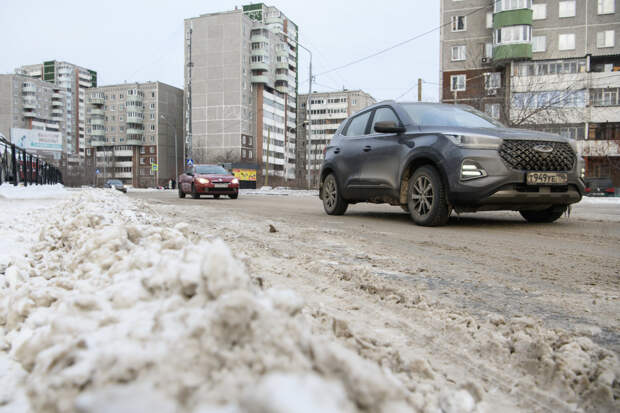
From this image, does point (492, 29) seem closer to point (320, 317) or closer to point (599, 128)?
point (599, 128)

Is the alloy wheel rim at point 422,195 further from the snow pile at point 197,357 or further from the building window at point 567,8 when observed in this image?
the building window at point 567,8

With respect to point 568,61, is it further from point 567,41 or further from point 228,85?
point 228,85

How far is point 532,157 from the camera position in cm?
574

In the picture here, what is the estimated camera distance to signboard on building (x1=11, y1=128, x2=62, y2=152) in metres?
60.8

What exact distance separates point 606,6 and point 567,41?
4144mm

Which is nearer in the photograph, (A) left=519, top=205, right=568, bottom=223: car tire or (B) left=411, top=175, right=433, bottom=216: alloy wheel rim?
(B) left=411, top=175, right=433, bottom=216: alloy wheel rim

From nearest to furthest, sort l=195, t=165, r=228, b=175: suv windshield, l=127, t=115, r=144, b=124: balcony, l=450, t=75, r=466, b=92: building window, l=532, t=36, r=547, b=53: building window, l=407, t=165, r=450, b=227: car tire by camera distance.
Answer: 1. l=407, t=165, r=450, b=227: car tire
2. l=195, t=165, r=228, b=175: suv windshield
3. l=532, t=36, r=547, b=53: building window
4. l=450, t=75, r=466, b=92: building window
5. l=127, t=115, r=144, b=124: balcony

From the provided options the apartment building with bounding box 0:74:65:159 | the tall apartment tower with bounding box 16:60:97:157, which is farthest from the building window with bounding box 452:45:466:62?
the tall apartment tower with bounding box 16:60:97:157

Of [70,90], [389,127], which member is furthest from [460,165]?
[70,90]

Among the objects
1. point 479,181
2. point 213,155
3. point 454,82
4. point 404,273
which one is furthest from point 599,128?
point 213,155

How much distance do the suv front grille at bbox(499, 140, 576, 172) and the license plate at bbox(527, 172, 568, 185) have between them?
8 cm

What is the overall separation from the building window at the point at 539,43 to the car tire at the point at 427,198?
4446 cm

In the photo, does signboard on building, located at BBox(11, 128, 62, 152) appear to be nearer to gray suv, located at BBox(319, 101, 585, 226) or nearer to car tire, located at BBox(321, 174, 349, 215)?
car tire, located at BBox(321, 174, 349, 215)

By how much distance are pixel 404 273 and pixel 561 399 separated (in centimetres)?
168
